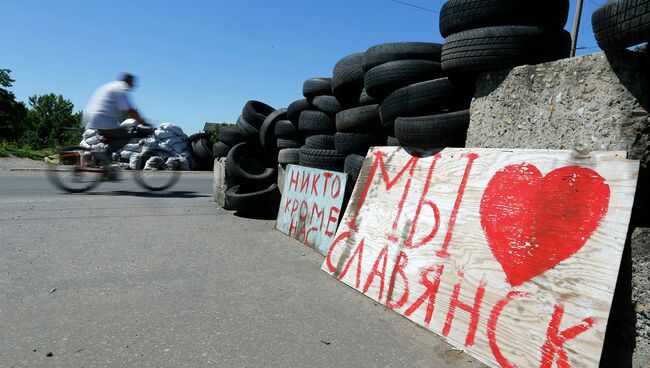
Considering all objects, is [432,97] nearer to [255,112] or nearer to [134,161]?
[255,112]

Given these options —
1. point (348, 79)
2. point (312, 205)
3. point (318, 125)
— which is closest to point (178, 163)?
point (318, 125)

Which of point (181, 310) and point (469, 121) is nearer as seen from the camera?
point (181, 310)

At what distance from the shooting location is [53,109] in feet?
209

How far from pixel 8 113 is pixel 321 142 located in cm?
5444

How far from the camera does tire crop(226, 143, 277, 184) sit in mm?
7359

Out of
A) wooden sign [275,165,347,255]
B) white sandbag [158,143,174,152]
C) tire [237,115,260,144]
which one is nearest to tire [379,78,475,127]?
wooden sign [275,165,347,255]

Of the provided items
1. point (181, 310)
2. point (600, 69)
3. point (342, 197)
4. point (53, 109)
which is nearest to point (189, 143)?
point (342, 197)

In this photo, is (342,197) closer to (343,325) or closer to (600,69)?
(343,325)

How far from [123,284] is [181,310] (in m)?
0.81

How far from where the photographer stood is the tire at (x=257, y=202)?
6.90m

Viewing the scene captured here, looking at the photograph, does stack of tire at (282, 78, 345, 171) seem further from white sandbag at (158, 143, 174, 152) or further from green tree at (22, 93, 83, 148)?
green tree at (22, 93, 83, 148)

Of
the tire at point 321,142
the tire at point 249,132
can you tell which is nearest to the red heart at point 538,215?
the tire at point 321,142

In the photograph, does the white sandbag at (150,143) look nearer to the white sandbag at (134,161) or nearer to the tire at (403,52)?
the white sandbag at (134,161)

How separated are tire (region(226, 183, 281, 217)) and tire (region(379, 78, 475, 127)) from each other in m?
3.46
